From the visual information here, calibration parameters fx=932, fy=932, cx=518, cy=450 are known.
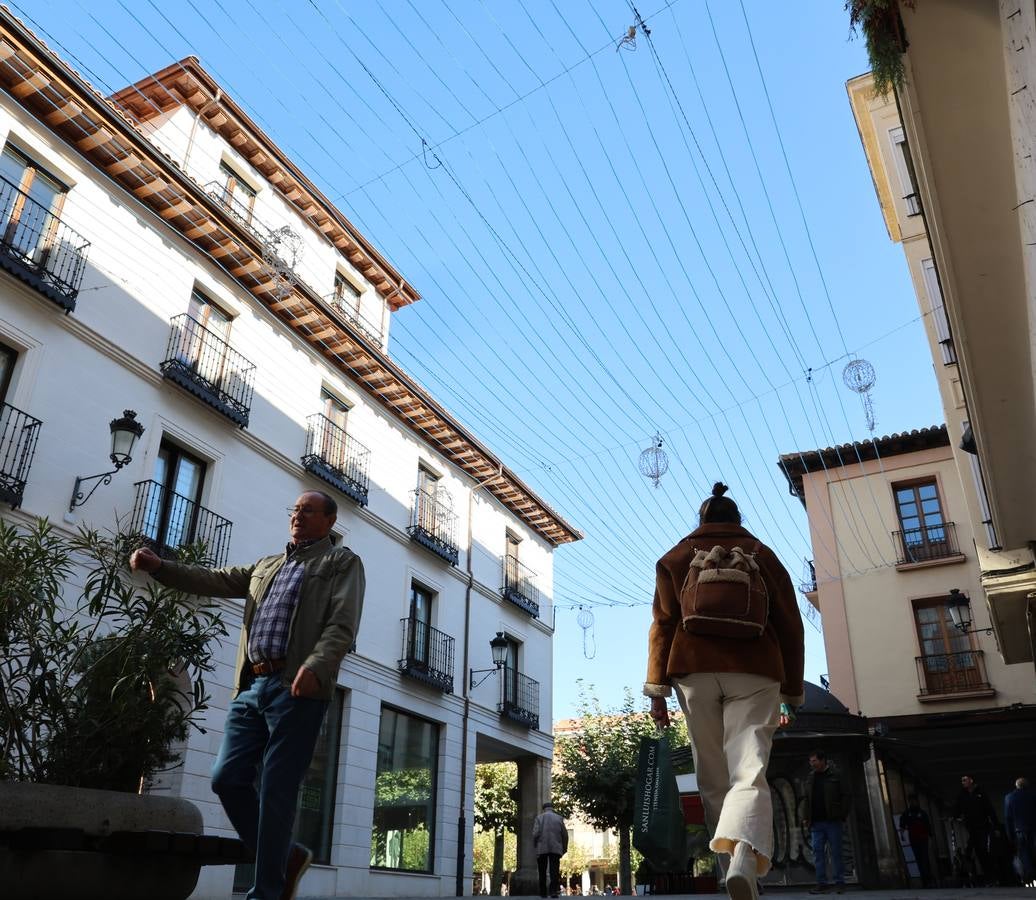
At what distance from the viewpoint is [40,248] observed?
1277cm

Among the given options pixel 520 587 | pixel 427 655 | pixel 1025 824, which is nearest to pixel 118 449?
pixel 427 655

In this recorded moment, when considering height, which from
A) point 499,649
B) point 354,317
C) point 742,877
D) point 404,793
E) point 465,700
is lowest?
point 742,877

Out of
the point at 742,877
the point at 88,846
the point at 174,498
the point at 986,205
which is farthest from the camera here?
the point at 174,498

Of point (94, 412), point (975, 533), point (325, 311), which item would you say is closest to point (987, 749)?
point (975, 533)

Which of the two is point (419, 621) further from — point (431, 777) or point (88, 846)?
point (88, 846)

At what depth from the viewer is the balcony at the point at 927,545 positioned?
74.8 feet

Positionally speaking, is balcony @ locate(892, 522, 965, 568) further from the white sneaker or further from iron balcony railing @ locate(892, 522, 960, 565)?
the white sneaker

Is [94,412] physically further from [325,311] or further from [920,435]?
[920,435]

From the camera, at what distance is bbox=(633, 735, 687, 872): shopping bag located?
36.9ft

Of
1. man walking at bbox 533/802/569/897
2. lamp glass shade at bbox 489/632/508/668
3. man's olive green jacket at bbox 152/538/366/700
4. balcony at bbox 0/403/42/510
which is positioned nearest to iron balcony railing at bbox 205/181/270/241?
balcony at bbox 0/403/42/510

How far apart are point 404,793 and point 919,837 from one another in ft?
30.7

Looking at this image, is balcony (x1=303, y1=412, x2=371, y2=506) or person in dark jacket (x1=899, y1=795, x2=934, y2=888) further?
balcony (x1=303, y1=412, x2=371, y2=506)

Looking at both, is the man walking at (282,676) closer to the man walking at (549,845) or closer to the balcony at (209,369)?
the balcony at (209,369)

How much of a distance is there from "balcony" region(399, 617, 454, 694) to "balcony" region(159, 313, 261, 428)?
19.8 ft
